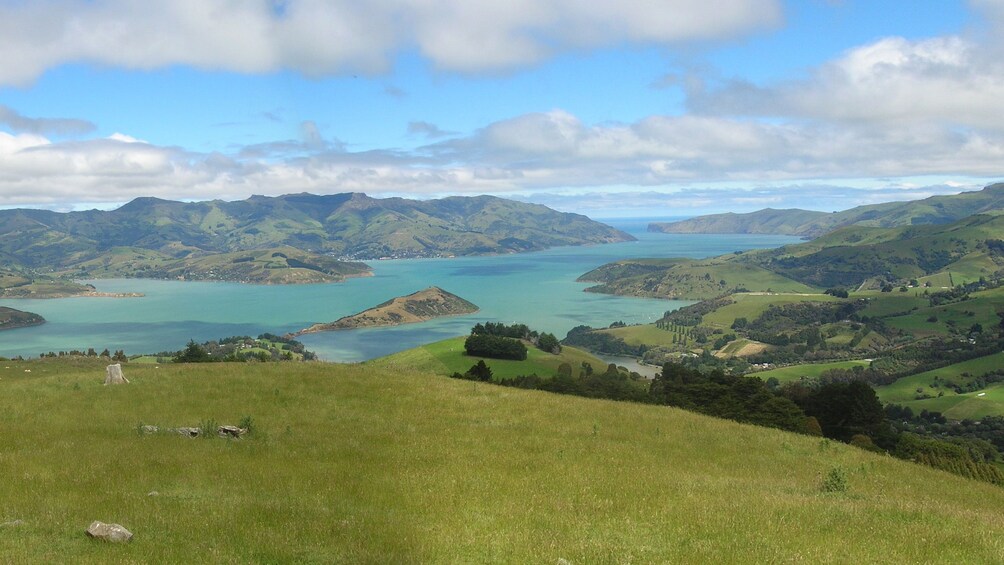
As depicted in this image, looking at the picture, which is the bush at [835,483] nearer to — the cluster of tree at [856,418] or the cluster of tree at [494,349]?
the cluster of tree at [856,418]

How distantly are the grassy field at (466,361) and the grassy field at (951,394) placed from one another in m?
87.0

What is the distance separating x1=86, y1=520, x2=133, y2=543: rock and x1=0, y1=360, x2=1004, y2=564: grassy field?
173 millimetres

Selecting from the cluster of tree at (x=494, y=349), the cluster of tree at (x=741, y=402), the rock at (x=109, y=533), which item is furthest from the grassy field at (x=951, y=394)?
the rock at (x=109, y=533)

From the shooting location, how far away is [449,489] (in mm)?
14344

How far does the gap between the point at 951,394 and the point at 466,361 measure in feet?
476

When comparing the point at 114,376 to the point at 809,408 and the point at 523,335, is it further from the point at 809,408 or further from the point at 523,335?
the point at 523,335

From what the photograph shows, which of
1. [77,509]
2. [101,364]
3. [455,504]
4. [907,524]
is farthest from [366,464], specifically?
[101,364]

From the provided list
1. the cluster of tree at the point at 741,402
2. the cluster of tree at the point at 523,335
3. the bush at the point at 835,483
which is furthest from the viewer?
the cluster of tree at the point at 523,335

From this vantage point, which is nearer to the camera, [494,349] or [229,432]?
[229,432]

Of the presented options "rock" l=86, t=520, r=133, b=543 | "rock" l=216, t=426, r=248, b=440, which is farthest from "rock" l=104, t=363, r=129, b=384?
"rock" l=86, t=520, r=133, b=543

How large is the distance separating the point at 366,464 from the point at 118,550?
761 cm

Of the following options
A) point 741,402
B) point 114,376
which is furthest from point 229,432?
point 741,402

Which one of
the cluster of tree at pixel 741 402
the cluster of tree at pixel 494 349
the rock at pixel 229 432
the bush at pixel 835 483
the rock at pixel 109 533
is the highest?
the rock at pixel 109 533

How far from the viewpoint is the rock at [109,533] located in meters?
10.3
